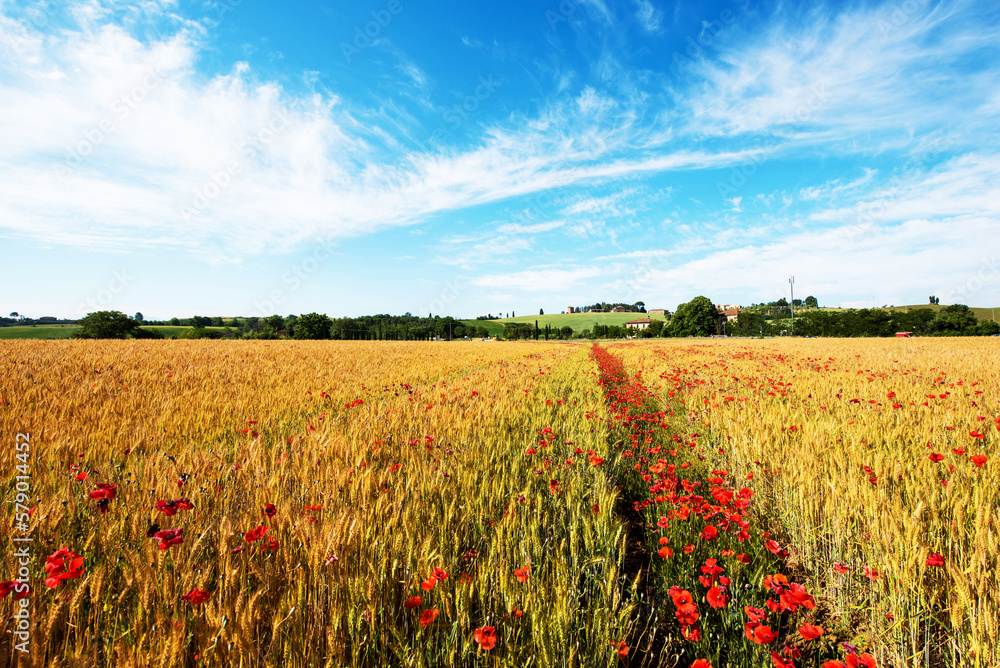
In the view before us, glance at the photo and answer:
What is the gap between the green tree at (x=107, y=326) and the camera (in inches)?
2275

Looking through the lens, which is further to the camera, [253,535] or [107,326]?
[107,326]

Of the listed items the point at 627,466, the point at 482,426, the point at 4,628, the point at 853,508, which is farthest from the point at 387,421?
the point at 853,508

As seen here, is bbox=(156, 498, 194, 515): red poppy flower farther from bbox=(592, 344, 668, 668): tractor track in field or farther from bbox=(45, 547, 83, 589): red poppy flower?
bbox=(592, 344, 668, 668): tractor track in field

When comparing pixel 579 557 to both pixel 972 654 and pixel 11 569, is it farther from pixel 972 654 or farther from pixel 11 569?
pixel 11 569

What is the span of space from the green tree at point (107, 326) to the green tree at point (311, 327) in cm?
2754

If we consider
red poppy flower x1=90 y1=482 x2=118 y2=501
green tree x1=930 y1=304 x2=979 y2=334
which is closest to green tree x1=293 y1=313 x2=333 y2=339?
red poppy flower x1=90 y1=482 x2=118 y2=501

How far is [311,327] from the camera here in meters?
86.3

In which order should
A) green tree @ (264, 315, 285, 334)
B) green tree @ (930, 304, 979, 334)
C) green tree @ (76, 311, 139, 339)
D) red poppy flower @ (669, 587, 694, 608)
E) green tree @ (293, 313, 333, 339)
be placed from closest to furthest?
red poppy flower @ (669, 587, 694, 608) → green tree @ (76, 311, 139, 339) → green tree @ (930, 304, 979, 334) → green tree @ (293, 313, 333, 339) → green tree @ (264, 315, 285, 334)

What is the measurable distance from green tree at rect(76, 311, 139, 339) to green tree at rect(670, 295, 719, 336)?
109076 millimetres

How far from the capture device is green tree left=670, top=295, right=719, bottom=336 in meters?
87.7

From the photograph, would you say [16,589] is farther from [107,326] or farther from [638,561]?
[107,326]

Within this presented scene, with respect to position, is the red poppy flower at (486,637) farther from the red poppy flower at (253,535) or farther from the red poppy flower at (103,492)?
the red poppy flower at (103,492)

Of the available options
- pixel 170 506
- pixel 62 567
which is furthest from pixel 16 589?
pixel 170 506

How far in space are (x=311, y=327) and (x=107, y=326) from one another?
3271 centimetres
